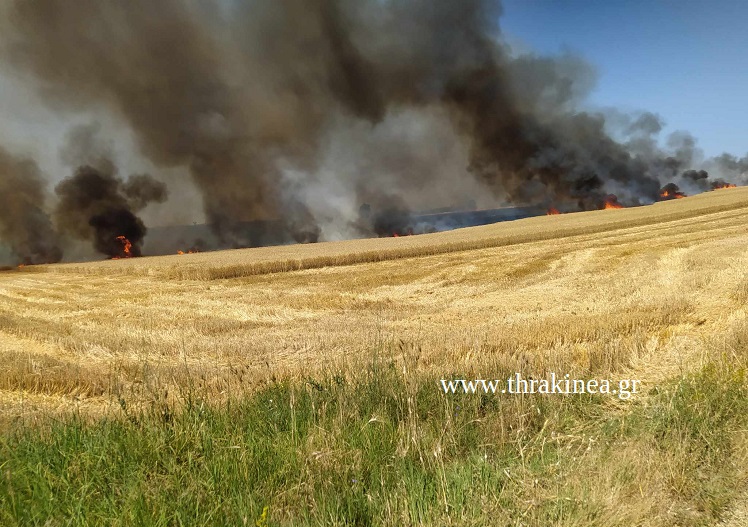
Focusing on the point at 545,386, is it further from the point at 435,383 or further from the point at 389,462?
the point at 389,462

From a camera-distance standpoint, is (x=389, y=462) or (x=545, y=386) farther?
(x=545, y=386)

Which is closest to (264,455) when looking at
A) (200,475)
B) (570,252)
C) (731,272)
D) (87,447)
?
(200,475)

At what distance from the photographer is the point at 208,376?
28.1 feet

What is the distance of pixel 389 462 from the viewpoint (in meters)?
4.04

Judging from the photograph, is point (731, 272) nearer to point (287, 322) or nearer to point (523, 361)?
point (523, 361)

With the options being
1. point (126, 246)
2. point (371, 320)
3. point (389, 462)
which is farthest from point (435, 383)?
point (126, 246)

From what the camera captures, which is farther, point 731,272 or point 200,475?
point 731,272

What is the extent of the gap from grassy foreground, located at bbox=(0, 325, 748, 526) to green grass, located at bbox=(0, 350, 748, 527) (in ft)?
0.05

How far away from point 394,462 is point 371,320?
10499 millimetres

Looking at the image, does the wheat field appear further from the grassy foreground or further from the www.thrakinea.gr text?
the grassy foreground

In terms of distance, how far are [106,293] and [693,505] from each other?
25503 millimetres

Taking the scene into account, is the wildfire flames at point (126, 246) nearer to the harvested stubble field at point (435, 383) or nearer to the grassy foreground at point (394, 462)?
the harvested stubble field at point (435, 383)

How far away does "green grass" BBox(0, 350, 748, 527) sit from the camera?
330cm

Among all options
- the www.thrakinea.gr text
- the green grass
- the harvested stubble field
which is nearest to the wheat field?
the harvested stubble field
